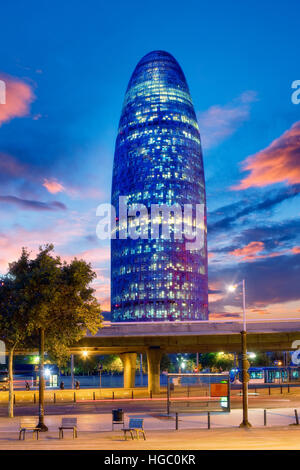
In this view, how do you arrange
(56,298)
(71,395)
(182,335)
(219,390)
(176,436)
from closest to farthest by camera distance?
(176,436) < (56,298) < (219,390) < (71,395) < (182,335)

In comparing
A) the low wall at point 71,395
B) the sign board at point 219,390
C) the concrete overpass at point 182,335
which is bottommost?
the low wall at point 71,395

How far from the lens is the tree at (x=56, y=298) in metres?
35.2

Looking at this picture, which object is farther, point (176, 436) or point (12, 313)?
point (12, 313)

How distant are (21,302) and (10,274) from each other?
148 inches

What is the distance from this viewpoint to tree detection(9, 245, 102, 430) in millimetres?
35250

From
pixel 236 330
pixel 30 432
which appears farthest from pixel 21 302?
pixel 236 330

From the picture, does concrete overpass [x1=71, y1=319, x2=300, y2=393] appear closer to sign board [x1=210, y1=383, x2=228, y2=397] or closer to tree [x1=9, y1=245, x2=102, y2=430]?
sign board [x1=210, y1=383, x2=228, y2=397]

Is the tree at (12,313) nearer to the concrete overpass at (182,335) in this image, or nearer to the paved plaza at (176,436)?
the paved plaza at (176,436)

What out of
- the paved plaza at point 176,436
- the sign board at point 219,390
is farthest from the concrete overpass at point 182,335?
the paved plaza at point 176,436

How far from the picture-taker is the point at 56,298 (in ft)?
115

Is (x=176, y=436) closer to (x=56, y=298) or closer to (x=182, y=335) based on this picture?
(x=56, y=298)

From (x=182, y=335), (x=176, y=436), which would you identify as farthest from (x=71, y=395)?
(x=176, y=436)
